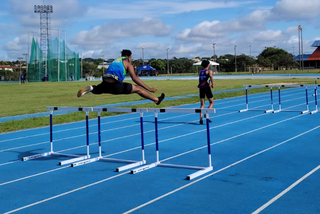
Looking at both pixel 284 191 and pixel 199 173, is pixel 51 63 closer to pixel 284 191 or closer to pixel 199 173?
pixel 199 173

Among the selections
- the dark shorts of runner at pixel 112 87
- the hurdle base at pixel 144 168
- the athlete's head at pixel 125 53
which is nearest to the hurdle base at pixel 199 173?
the hurdle base at pixel 144 168

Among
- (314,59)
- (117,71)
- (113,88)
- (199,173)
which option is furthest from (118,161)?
(314,59)

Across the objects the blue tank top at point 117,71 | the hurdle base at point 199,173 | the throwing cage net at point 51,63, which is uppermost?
the throwing cage net at point 51,63

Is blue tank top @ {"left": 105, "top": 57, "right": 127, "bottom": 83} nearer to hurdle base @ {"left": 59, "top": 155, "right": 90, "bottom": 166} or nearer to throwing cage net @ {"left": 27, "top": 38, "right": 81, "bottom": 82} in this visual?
hurdle base @ {"left": 59, "top": 155, "right": 90, "bottom": 166}

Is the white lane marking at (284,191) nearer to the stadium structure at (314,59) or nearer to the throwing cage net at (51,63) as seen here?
the throwing cage net at (51,63)

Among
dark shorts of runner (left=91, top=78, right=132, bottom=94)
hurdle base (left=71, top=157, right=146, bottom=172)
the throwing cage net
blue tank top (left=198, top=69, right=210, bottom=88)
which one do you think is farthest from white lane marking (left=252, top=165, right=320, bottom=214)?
the throwing cage net

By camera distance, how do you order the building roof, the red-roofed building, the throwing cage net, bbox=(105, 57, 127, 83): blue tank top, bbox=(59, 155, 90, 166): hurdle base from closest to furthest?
bbox=(105, 57, 127, 83): blue tank top
bbox=(59, 155, 90, 166): hurdle base
the throwing cage net
the red-roofed building
the building roof

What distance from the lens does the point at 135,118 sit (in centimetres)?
1421

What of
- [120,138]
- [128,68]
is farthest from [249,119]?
[128,68]

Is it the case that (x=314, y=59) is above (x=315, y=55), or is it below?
below

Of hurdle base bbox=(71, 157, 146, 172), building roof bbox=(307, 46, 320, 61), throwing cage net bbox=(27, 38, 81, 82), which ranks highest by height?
building roof bbox=(307, 46, 320, 61)

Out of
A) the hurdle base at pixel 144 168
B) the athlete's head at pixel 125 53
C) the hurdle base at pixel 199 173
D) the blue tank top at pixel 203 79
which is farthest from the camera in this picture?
the blue tank top at pixel 203 79

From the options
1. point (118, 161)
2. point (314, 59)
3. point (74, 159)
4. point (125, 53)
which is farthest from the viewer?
point (314, 59)

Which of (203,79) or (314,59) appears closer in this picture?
(203,79)
